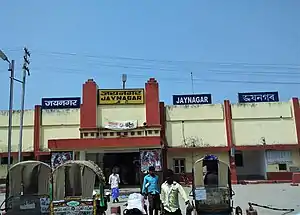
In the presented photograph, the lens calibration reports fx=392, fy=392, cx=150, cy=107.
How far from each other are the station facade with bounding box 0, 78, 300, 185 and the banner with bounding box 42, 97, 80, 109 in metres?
0.08

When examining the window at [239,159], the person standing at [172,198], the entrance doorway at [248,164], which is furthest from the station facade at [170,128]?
the person standing at [172,198]

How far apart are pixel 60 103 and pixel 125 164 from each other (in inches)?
269

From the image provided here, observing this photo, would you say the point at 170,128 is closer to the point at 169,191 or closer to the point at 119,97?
the point at 119,97

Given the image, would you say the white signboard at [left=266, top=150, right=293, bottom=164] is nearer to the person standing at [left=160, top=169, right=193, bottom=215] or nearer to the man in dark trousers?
the man in dark trousers

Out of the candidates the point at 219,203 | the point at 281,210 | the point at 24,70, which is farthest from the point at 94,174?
the point at 24,70

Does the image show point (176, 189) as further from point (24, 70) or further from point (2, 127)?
point (2, 127)

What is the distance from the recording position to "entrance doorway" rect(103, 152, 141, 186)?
28906 millimetres

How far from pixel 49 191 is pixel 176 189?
3.19 m

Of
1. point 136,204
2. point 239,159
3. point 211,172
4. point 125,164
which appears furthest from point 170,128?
point 136,204

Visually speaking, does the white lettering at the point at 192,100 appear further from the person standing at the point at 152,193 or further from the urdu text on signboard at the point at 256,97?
the person standing at the point at 152,193

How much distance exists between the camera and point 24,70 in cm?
2678

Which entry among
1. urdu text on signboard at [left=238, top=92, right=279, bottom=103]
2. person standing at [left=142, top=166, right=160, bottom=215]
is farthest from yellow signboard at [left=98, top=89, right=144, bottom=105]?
person standing at [left=142, top=166, right=160, bottom=215]

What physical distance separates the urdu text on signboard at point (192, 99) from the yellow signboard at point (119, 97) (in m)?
3.41

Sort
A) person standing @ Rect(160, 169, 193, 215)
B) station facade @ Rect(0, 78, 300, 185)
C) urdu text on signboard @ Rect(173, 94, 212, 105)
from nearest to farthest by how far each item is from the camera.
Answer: person standing @ Rect(160, 169, 193, 215), station facade @ Rect(0, 78, 300, 185), urdu text on signboard @ Rect(173, 94, 212, 105)
